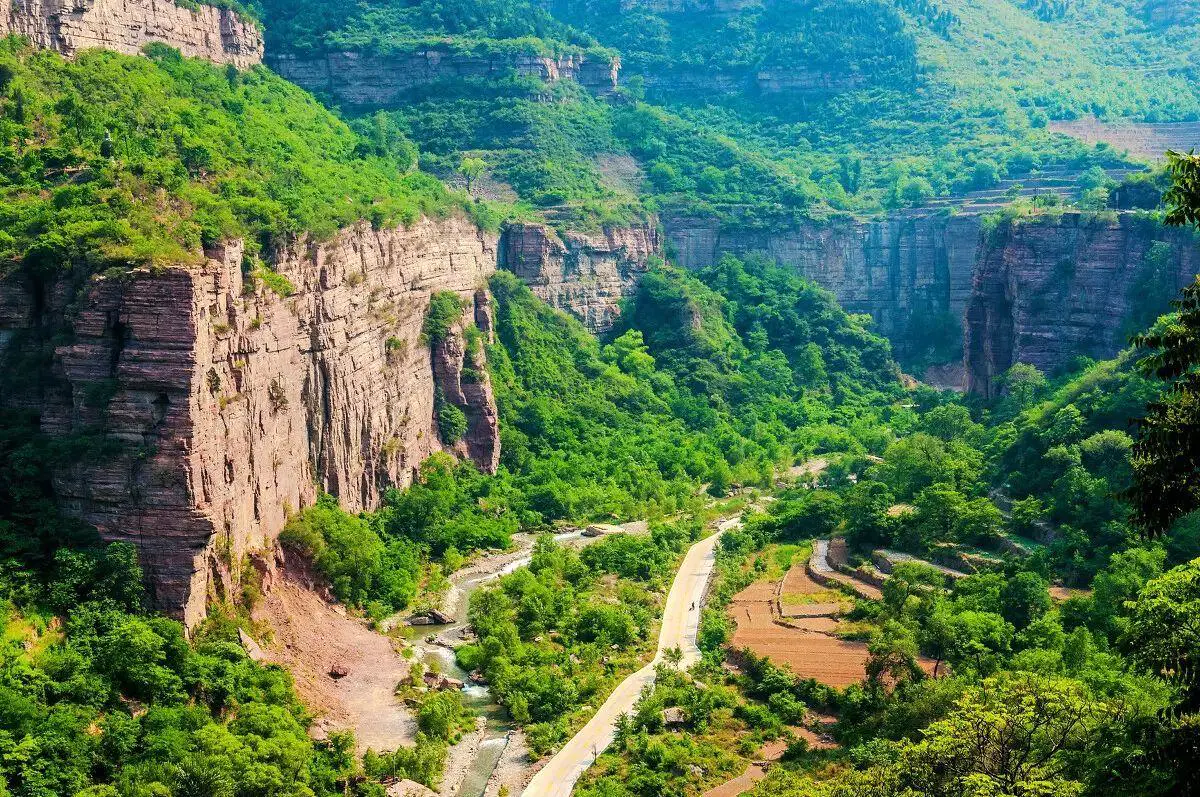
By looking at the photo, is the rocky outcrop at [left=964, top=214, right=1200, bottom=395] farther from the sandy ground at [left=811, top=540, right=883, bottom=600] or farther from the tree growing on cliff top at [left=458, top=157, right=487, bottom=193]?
the tree growing on cliff top at [left=458, top=157, right=487, bottom=193]

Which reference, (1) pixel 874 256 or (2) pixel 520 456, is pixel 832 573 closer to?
(2) pixel 520 456

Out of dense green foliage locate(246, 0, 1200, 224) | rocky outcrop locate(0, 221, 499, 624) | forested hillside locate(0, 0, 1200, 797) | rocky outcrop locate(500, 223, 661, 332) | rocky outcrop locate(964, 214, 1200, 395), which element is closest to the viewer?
forested hillside locate(0, 0, 1200, 797)

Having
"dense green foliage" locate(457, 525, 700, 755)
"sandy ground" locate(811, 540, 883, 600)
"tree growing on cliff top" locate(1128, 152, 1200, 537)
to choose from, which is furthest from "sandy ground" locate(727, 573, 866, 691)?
"tree growing on cliff top" locate(1128, 152, 1200, 537)

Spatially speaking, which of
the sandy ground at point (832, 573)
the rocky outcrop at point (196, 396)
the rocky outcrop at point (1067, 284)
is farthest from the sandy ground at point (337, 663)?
the rocky outcrop at point (1067, 284)

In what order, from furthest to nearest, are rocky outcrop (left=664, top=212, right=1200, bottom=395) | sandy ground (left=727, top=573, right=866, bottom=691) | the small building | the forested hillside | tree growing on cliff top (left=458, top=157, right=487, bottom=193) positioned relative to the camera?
1. tree growing on cliff top (left=458, top=157, right=487, bottom=193)
2. rocky outcrop (left=664, top=212, right=1200, bottom=395)
3. sandy ground (left=727, top=573, right=866, bottom=691)
4. the small building
5. the forested hillside

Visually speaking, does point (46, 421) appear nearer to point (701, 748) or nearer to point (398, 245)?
point (701, 748)

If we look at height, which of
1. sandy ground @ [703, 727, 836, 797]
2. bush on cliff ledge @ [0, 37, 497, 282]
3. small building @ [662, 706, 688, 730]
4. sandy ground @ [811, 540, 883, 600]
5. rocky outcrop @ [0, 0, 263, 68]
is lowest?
sandy ground @ [703, 727, 836, 797]

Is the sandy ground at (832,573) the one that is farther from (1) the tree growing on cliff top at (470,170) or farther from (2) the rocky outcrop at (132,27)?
(1) the tree growing on cliff top at (470,170)
